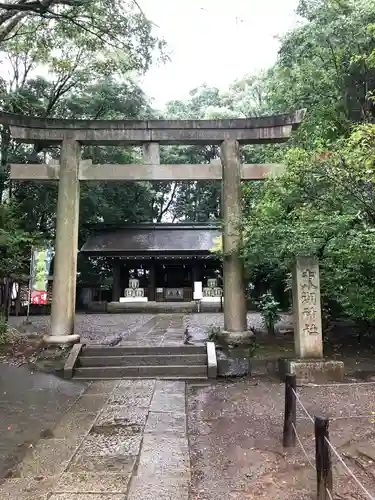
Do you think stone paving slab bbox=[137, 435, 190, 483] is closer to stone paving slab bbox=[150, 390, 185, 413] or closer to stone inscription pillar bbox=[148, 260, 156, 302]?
stone paving slab bbox=[150, 390, 185, 413]

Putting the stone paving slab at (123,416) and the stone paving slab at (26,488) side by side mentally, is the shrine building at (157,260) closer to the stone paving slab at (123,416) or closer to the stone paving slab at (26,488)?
the stone paving slab at (123,416)

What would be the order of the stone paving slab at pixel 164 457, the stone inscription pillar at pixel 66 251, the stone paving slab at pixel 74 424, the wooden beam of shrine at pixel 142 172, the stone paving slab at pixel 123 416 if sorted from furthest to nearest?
the wooden beam of shrine at pixel 142 172 → the stone inscription pillar at pixel 66 251 → the stone paving slab at pixel 123 416 → the stone paving slab at pixel 74 424 → the stone paving slab at pixel 164 457

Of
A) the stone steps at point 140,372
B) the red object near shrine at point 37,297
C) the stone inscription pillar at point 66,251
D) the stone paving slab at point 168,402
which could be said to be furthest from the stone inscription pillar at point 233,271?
the red object near shrine at point 37,297

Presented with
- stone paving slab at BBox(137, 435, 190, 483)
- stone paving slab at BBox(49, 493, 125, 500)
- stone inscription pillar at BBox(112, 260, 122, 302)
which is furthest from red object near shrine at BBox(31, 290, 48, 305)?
stone paving slab at BBox(49, 493, 125, 500)

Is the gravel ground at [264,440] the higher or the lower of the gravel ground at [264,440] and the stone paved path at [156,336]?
the lower

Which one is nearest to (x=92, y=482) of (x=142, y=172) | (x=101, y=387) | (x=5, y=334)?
(x=101, y=387)

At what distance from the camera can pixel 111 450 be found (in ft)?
14.1

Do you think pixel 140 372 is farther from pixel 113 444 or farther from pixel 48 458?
pixel 48 458

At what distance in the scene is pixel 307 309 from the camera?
23.8ft

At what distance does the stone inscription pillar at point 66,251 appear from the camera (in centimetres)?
881

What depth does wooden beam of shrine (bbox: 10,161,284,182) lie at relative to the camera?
9281mm

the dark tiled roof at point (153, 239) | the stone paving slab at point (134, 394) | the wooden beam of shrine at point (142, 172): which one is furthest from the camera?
the dark tiled roof at point (153, 239)

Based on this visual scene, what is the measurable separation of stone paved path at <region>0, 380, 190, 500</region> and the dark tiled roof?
1426 cm

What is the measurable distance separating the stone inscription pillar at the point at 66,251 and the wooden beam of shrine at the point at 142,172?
28 centimetres
